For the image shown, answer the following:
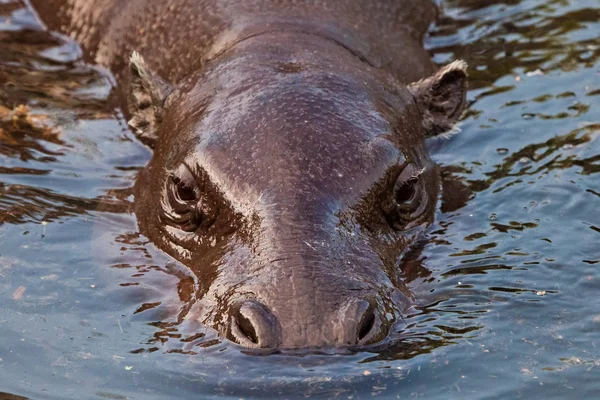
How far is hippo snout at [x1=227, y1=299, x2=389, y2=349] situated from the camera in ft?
20.3

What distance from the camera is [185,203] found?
7949mm

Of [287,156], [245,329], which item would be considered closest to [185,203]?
[287,156]

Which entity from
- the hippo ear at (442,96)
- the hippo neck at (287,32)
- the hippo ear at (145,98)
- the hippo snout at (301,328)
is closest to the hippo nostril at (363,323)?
the hippo snout at (301,328)

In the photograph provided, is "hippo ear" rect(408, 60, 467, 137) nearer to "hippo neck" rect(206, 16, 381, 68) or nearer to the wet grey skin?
the wet grey skin

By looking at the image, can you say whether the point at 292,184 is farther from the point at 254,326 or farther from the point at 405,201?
the point at 254,326

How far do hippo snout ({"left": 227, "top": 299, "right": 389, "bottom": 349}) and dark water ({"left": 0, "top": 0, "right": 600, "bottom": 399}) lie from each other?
10 cm

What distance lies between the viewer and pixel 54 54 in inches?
463

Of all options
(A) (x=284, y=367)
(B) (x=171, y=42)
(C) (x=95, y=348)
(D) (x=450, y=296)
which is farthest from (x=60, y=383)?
(B) (x=171, y=42)

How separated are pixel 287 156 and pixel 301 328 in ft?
5.22

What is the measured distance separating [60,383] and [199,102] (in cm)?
286

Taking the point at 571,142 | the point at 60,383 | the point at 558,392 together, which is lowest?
the point at 558,392

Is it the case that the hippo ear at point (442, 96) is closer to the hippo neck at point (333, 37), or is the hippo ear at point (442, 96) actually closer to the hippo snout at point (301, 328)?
the hippo neck at point (333, 37)

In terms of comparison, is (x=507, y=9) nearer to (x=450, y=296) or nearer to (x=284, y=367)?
(x=450, y=296)

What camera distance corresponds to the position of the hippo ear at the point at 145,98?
9125 mm
